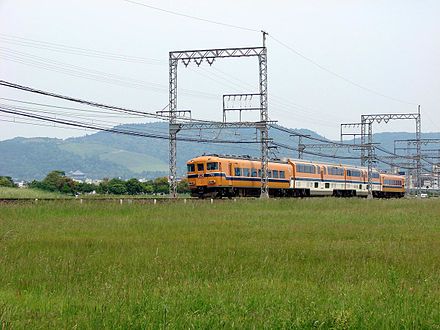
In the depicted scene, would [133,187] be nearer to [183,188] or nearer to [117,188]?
[117,188]

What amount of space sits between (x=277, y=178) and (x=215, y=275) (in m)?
43.2

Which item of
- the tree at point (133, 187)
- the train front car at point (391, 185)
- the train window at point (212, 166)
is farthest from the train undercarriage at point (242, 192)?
the tree at point (133, 187)

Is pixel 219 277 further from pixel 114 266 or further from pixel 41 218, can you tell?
pixel 41 218

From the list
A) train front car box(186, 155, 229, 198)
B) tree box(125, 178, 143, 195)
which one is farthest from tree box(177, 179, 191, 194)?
train front car box(186, 155, 229, 198)

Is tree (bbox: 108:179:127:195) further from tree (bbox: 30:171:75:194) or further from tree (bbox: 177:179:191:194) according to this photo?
tree (bbox: 177:179:191:194)

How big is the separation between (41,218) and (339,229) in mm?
11831

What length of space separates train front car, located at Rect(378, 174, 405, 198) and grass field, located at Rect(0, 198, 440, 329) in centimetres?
6044

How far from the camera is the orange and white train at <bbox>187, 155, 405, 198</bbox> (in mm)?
47000

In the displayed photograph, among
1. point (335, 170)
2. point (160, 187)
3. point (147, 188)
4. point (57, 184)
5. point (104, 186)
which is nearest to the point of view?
point (335, 170)

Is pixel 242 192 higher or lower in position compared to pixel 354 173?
lower

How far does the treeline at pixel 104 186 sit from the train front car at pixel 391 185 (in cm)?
2983

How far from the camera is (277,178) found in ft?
179

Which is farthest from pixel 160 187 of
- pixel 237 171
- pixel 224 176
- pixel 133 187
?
pixel 224 176

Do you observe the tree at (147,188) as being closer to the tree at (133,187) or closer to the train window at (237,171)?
the tree at (133,187)
